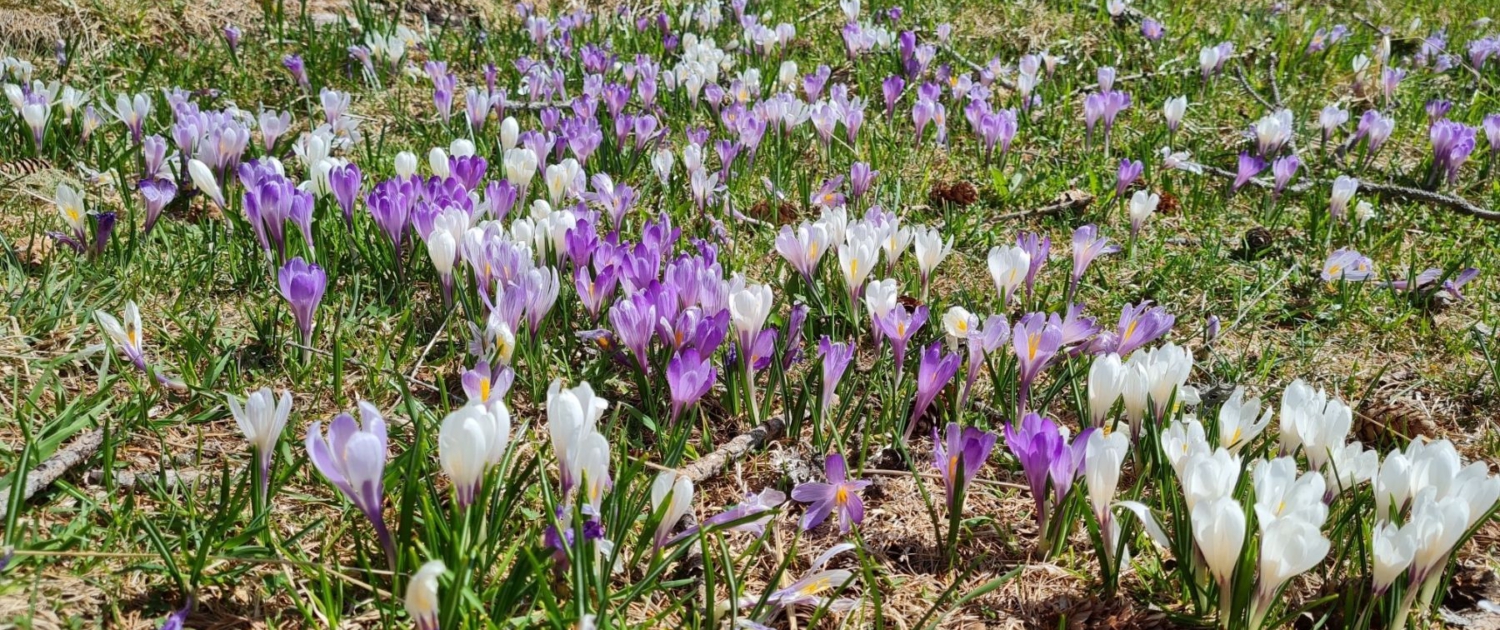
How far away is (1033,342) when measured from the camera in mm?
2086

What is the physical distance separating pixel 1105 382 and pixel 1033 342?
21cm

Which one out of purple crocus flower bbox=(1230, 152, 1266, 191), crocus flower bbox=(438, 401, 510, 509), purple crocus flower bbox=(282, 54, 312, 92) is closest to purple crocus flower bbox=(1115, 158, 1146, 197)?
purple crocus flower bbox=(1230, 152, 1266, 191)

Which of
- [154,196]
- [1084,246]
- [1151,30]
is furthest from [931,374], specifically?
[1151,30]

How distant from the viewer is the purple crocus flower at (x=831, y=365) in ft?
6.67

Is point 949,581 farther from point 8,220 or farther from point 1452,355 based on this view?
point 8,220

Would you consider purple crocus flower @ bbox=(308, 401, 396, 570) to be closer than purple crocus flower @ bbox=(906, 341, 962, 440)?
Yes

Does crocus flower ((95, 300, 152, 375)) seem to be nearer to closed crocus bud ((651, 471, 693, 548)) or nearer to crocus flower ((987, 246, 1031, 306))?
closed crocus bud ((651, 471, 693, 548))

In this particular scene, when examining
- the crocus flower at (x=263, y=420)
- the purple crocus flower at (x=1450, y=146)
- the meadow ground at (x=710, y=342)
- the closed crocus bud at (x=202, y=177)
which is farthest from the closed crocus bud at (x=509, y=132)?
the purple crocus flower at (x=1450, y=146)

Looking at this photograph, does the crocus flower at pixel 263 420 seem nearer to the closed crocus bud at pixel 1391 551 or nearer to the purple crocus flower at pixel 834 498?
the purple crocus flower at pixel 834 498

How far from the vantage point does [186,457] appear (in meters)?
1.93

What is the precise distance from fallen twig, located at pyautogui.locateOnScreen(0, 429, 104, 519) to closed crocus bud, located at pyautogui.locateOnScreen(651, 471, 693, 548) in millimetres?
935

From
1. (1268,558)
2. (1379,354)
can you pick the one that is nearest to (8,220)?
(1268,558)

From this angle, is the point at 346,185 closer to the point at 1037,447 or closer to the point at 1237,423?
the point at 1037,447

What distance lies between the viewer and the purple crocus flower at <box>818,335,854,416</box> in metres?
2.03
